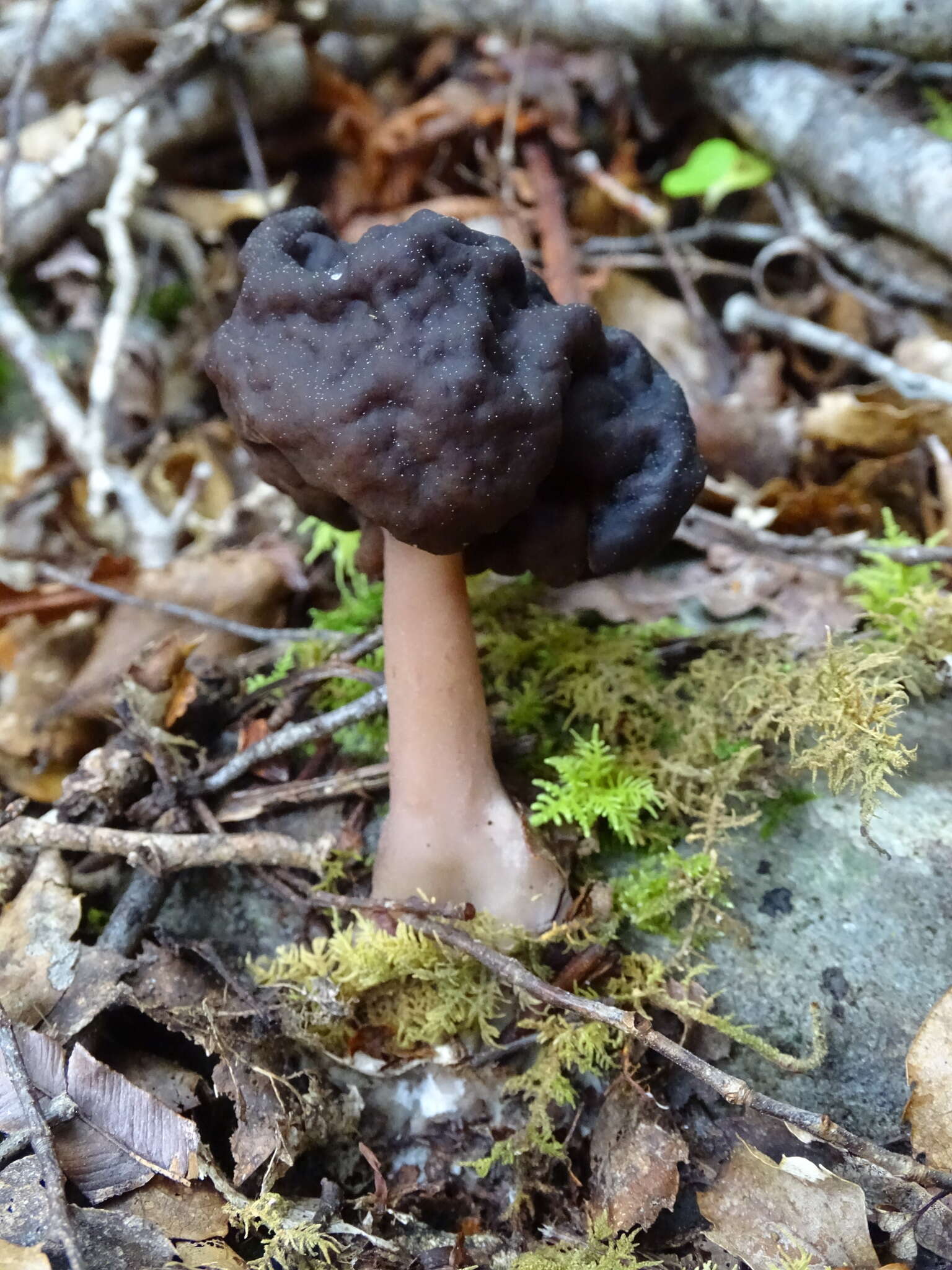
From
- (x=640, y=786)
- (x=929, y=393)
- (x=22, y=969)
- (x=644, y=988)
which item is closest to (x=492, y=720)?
(x=640, y=786)

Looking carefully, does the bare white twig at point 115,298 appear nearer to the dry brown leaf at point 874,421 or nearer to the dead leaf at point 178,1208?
the dead leaf at point 178,1208

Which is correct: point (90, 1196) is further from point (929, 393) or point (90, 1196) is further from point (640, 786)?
point (929, 393)

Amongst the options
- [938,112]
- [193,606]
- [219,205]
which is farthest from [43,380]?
[938,112]

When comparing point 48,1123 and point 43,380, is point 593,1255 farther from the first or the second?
point 43,380

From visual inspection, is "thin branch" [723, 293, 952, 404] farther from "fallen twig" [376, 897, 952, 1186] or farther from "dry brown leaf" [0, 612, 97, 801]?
"dry brown leaf" [0, 612, 97, 801]

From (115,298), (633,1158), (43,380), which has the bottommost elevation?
(633,1158)

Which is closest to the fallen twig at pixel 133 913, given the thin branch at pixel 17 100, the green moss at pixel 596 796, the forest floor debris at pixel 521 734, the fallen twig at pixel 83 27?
the forest floor debris at pixel 521 734
